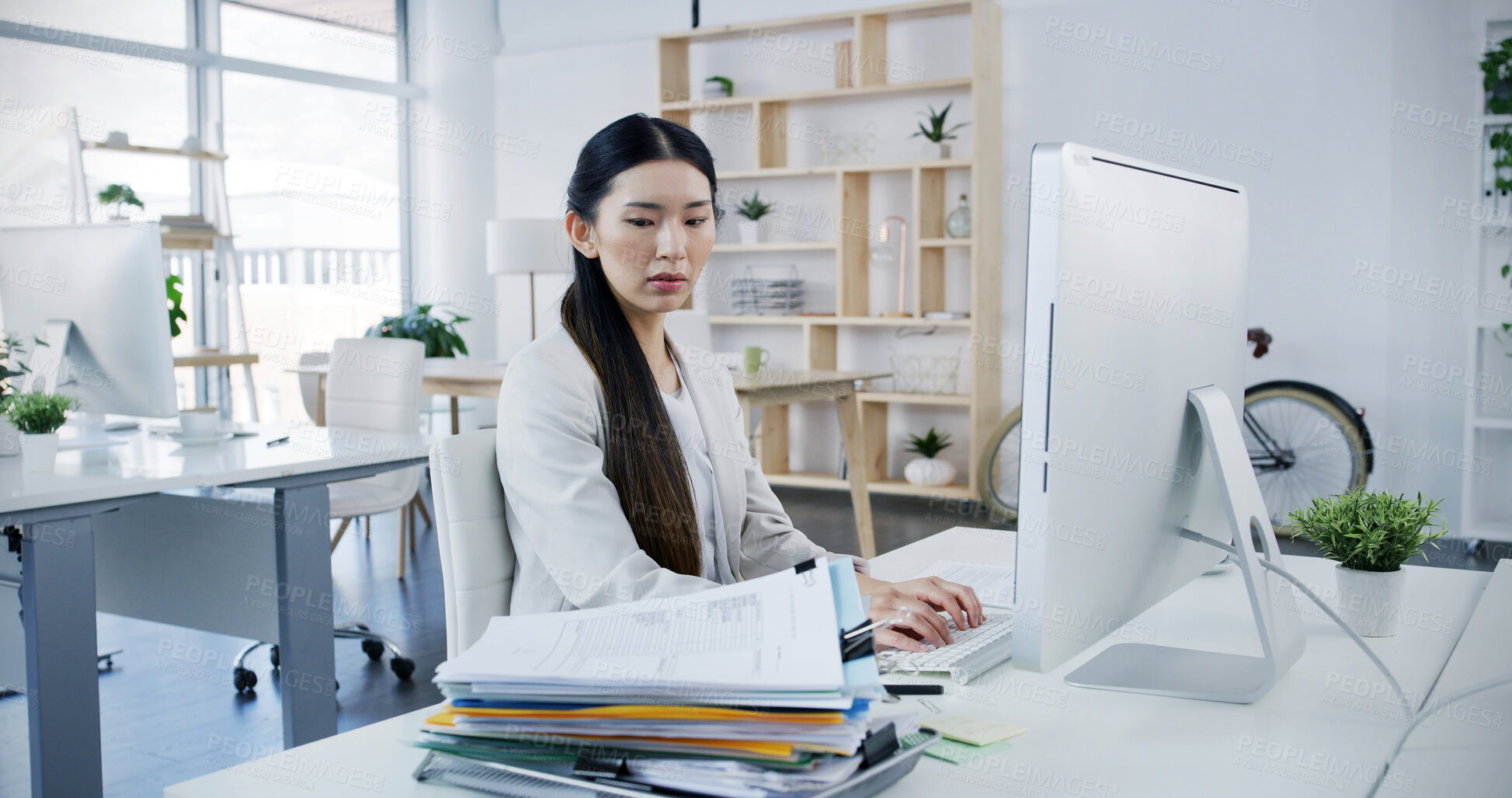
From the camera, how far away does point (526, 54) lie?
6984 millimetres

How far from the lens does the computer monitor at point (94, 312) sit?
7.25 ft

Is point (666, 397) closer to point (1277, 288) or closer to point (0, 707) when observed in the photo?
point (0, 707)

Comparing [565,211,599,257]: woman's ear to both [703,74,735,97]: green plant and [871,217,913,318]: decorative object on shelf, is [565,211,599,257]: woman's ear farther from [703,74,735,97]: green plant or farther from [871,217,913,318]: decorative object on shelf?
[703,74,735,97]: green plant

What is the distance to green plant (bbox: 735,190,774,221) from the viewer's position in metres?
5.98

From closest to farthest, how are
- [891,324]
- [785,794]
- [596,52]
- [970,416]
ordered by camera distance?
[785,794] < [970,416] < [891,324] < [596,52]

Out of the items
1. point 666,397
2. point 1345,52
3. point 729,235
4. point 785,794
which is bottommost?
point 785,794

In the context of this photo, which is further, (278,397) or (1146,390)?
(278,397)

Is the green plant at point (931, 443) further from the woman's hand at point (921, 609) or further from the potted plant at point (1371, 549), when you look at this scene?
the woman's hand at point (921, 609)

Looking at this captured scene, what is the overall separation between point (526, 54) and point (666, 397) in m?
6.11

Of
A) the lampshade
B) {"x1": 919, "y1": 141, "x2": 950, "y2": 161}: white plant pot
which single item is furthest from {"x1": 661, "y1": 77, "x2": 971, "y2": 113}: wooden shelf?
the lampshade

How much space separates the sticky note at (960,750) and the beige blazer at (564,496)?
336mm

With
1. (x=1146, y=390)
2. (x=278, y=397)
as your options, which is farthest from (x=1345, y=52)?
(x=278, y=397)

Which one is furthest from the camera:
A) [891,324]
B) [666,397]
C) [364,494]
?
[891,324]

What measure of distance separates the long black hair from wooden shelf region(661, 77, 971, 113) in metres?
4.18
